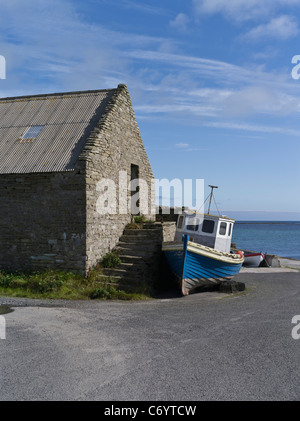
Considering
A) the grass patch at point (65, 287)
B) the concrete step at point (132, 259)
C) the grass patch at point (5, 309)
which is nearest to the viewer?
the grass patch at point (5, 309)

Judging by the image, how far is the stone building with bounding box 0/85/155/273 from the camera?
13859mm

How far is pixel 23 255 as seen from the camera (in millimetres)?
14453

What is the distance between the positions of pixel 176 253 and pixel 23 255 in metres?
5.63

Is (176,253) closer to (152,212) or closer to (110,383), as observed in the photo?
(152,212)

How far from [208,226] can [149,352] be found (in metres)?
8.87

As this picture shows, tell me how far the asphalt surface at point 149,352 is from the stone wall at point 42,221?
2.61 metres

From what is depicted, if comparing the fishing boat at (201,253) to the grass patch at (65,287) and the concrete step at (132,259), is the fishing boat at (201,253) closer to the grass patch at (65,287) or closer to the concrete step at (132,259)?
the concrete step at (132,259)

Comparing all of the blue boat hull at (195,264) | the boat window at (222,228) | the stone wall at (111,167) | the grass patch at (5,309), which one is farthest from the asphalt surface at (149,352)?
the boat window at (222,228)

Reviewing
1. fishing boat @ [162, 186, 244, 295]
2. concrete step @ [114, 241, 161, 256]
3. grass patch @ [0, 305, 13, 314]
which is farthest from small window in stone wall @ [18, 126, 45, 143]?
grass patch @ [0, 305, 13, 314]

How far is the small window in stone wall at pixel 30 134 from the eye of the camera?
16.5 metres

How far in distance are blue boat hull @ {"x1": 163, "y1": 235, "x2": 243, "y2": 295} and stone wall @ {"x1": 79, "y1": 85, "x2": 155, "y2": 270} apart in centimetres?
254

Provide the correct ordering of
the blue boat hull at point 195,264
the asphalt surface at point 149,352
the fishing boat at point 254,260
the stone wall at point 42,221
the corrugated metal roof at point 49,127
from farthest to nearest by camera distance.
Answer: the fishing boat at point 254,260, the corrugated metal roof at point 49,127, the stone wall at point 42,221, the blue boat hull at point 195,264, the asphalt surface at point 149,352

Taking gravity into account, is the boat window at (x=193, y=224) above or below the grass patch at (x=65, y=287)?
above

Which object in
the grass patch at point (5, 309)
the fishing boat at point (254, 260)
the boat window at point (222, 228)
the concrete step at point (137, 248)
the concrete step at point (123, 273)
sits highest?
the boat window at point (222, 228)
